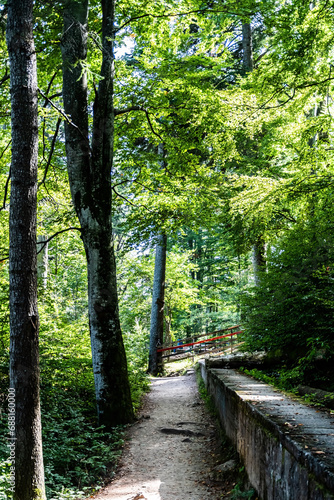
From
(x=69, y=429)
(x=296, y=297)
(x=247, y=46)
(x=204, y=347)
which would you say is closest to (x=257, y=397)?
(x=296, y=297)

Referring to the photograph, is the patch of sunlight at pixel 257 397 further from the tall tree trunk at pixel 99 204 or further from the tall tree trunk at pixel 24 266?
the tall tree trunk at pixel 99 204

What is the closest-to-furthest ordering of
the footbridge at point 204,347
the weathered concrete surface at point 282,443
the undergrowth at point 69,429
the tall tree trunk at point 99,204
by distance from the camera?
the weathered concrete surface at point 282,443, the undergrowth at point 69,429, the tall tree trunk at point 99,204, the footbridge at point 204,347

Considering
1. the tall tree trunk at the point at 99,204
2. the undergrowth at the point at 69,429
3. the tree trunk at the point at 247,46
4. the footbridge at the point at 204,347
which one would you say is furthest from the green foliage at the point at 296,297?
the tree trunk at the point at 247,46

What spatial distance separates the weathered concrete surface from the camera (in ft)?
8.79

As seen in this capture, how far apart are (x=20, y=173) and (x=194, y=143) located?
22.9 feet

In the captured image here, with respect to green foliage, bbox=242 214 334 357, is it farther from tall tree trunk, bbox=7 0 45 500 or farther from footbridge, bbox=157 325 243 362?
footbridge, bbox=157 325 243 362

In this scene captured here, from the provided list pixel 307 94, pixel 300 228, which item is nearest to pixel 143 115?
pixel 307 94

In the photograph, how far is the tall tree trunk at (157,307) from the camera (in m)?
16.9

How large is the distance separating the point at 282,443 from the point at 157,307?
13.7 meters

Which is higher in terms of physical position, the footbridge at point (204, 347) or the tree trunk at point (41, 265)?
the tree trunk at point (41, 265)

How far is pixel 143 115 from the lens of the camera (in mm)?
10305

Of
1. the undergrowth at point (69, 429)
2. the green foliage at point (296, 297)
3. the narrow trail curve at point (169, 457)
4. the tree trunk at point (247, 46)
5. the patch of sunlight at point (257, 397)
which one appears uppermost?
the tree trunk at point (247, 46)

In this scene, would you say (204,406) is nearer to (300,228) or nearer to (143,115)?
(300,228)

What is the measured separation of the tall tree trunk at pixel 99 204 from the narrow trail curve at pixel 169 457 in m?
0.83
